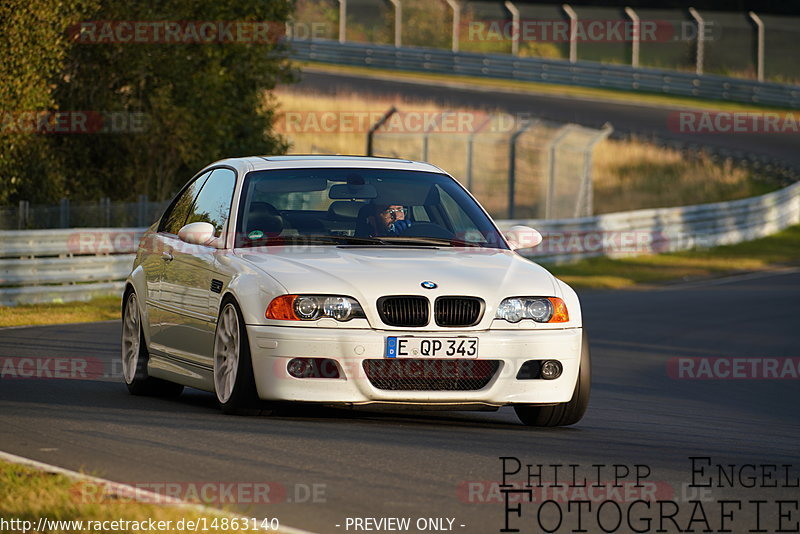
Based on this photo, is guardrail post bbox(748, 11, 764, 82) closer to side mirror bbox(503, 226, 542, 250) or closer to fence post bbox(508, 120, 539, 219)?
fence post bbox(508, 120, 539, 219)

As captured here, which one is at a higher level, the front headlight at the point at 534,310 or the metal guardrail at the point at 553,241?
the front headlight at the point at 534,310

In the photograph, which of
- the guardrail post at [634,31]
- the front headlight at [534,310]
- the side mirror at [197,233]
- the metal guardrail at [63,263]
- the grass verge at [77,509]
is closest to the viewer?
the grass verge at [77,509]

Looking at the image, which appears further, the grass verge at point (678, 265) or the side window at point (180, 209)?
the grass verge at point (678, 265)

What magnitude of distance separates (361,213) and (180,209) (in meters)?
1.77

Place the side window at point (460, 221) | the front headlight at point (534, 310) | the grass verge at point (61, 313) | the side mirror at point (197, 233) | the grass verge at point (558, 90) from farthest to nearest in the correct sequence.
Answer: the grass verge at point (558, 90) → the grass verge at point (61, 313) → the side window at point (460, 221) → the side mirror at point (197, 233) → the front headlight at point (534, 310)

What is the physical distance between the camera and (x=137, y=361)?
10859 mm

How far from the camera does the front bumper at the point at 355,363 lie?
8.67m

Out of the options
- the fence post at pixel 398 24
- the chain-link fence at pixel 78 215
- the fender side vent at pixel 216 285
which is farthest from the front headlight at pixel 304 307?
the fence post at pixel 398 24

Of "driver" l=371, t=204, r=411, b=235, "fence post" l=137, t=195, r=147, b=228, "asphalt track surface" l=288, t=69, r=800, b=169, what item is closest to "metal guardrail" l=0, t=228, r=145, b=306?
"fence post" l=137, t=195, r=147, b=228

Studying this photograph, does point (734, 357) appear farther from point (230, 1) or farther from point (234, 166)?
point (230, 1)

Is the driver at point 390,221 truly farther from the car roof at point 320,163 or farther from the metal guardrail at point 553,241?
the metal guardrail at point 553,241

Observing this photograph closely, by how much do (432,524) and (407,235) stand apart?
3.86 metres

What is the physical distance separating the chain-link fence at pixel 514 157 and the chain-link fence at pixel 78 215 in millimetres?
6858

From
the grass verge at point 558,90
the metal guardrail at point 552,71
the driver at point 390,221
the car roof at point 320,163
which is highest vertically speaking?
the car roof at point 320,163
